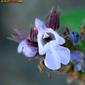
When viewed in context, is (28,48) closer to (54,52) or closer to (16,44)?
(54,52)

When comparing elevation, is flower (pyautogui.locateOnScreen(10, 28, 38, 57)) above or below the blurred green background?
above

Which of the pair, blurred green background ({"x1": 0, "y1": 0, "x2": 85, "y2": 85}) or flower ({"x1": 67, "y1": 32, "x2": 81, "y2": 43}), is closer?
flower ({"x1": 67, "y1": 32, "x2": 81, "y2": 43})

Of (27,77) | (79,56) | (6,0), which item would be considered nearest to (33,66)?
(27,77)

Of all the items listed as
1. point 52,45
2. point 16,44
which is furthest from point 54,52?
point 16,44

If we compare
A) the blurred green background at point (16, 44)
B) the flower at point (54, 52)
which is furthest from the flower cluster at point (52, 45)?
the blurred green background at point (16, 44)

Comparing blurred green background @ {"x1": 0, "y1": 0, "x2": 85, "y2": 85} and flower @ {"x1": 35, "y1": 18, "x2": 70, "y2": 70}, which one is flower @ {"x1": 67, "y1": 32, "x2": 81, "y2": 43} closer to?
flower @ {"x1": 35, "y1": 18, "x2": 70, "y2": 70}

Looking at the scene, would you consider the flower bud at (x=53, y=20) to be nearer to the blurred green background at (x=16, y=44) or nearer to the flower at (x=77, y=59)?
the flower at (x=77, y=59)

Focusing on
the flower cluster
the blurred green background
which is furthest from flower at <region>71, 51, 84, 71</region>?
the blurred green background
